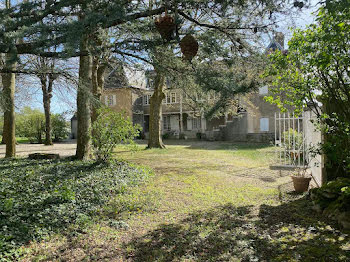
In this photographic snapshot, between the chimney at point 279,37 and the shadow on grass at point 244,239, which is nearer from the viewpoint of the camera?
the shadow on grass at point 244,239

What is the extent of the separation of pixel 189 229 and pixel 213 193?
81.4 inches

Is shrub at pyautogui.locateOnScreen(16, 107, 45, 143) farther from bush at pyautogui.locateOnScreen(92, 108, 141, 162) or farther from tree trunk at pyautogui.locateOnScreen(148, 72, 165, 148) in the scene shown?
bush at pyautogui.locateOnScreen(92, 108, 141, 162)

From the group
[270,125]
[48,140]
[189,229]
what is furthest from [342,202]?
[48,140]

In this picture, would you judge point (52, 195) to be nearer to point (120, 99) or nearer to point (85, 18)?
point (85, 18)

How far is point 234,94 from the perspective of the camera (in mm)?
6262

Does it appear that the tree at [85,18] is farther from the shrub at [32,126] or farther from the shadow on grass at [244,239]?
the shrub at [32,126]

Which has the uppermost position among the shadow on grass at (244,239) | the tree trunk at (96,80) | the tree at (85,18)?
the tree trunk at (96,80)

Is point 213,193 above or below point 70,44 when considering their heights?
below

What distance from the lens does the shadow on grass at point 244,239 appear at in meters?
2.91

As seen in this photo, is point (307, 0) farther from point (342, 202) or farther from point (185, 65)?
point (185, 65)

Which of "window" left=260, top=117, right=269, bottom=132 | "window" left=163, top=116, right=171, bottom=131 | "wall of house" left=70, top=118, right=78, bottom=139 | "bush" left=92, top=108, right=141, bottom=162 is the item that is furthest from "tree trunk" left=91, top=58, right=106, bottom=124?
"wall of house" left=70, top=118, right=78, bottom=139

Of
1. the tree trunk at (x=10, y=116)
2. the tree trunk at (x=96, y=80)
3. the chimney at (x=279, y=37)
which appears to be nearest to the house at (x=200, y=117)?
the tree trunk at (x=96, y=80)

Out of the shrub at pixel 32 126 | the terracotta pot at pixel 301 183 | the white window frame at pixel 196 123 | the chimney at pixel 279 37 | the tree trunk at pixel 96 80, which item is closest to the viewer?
the chimney at pixel 279 37

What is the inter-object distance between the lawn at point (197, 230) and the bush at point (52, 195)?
3.3 inches
